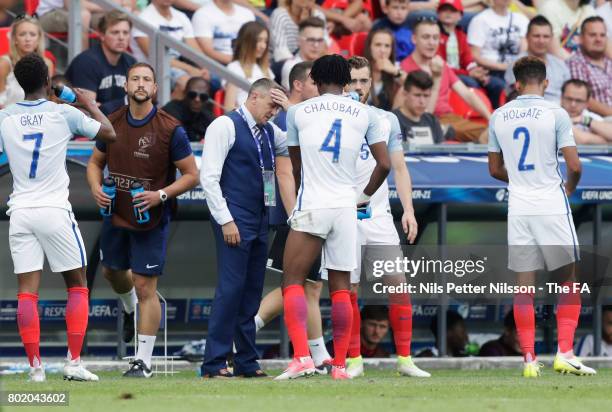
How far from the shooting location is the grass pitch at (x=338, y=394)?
27.1ft

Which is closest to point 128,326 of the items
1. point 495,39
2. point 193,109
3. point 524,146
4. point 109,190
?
point 109,190

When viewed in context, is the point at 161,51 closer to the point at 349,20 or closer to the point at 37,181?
the point at 349,20

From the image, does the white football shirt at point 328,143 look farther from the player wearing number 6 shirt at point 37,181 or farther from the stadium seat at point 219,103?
the stadium seat at point 219,103

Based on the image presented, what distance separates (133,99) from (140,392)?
2598 mm

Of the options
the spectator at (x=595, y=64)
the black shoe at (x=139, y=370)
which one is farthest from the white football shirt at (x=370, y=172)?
the spectator at (x=595, y=64)

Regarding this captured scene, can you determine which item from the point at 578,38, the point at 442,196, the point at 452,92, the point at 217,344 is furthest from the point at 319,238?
the point at 578,38

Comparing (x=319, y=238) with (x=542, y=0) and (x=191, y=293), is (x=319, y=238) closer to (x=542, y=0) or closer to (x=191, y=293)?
(x=191, y=293)


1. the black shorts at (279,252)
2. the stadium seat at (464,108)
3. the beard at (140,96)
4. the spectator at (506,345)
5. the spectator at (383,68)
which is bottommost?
the spectator at (506,345)

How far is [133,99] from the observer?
11047mm

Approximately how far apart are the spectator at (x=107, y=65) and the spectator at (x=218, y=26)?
1564mm

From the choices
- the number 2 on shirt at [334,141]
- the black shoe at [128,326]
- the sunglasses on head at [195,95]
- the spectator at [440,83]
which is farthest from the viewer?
the spectator at [440,83]

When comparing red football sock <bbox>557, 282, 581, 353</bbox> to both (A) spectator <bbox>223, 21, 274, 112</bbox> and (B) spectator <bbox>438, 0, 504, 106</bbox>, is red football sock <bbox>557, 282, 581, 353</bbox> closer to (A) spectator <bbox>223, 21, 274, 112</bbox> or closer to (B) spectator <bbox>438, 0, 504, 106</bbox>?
(A) spectator <bbox>223, 21, 274, 112</bbox>

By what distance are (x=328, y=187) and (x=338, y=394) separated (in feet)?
5.23

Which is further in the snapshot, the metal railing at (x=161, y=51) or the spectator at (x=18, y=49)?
the metal railing at (x=161, y=51)
